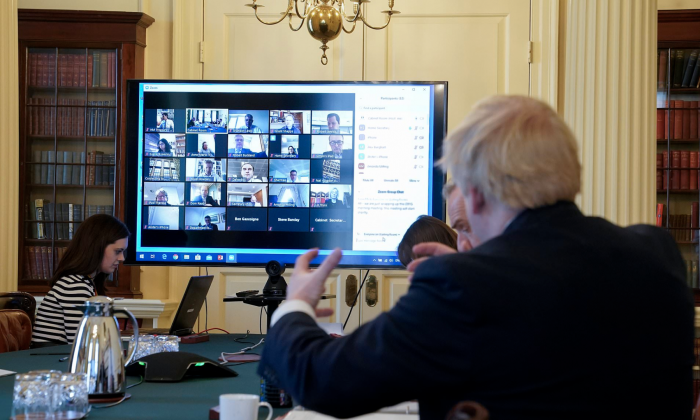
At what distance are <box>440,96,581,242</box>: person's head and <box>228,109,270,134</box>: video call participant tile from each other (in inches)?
75.4

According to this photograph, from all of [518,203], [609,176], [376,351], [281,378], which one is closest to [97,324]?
[281,378]

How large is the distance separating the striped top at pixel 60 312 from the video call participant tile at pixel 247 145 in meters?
0.98

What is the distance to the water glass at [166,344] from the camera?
2318 mm

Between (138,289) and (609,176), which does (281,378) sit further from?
(138,289)

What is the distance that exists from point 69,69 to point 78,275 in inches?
80.6

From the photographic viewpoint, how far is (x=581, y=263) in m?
1.03

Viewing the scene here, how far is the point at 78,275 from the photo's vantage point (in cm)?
346

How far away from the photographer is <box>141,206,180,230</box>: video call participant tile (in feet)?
9.73

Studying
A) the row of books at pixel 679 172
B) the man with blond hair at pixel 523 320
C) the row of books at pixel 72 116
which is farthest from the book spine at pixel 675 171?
the man with blond hair at pixel 523 320

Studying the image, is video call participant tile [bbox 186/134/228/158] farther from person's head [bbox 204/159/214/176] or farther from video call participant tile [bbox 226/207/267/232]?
video call participant tile [bbox 226/207/267/232]

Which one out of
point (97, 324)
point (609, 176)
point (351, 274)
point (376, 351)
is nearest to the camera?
point (376, 351)

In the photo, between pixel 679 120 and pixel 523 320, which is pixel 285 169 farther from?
pixel 679 120

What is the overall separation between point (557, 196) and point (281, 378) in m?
0.48

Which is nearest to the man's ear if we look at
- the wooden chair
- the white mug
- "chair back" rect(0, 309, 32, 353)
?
the wooden chair
